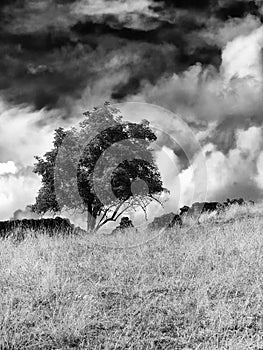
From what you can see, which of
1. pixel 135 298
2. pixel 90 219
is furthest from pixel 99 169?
Answer: pixel 135 298

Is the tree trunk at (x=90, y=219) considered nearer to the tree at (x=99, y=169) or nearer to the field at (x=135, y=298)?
the tree at (x=99, y=169)

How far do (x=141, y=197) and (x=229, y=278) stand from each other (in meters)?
17.1

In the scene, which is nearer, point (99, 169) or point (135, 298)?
point (135, 298)

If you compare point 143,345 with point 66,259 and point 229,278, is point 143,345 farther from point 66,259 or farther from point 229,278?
point 66,259

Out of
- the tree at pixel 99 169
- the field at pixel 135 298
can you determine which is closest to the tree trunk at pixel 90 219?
the tree at pixel 99 169

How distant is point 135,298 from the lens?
7953 millimetres

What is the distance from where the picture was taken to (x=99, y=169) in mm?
24125

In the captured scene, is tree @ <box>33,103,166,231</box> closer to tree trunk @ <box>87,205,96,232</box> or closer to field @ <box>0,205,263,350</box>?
tree trunk @ <box>87,205,96,232</box>

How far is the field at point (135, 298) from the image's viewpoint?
6.29m

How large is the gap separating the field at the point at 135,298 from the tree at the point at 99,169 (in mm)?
12097

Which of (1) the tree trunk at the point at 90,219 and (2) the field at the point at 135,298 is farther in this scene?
(1) the tree trunk at the point at 90,219

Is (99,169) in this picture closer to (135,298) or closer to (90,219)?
(90,219)

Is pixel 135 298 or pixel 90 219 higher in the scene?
pixel 90 219

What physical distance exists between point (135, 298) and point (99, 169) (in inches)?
649
